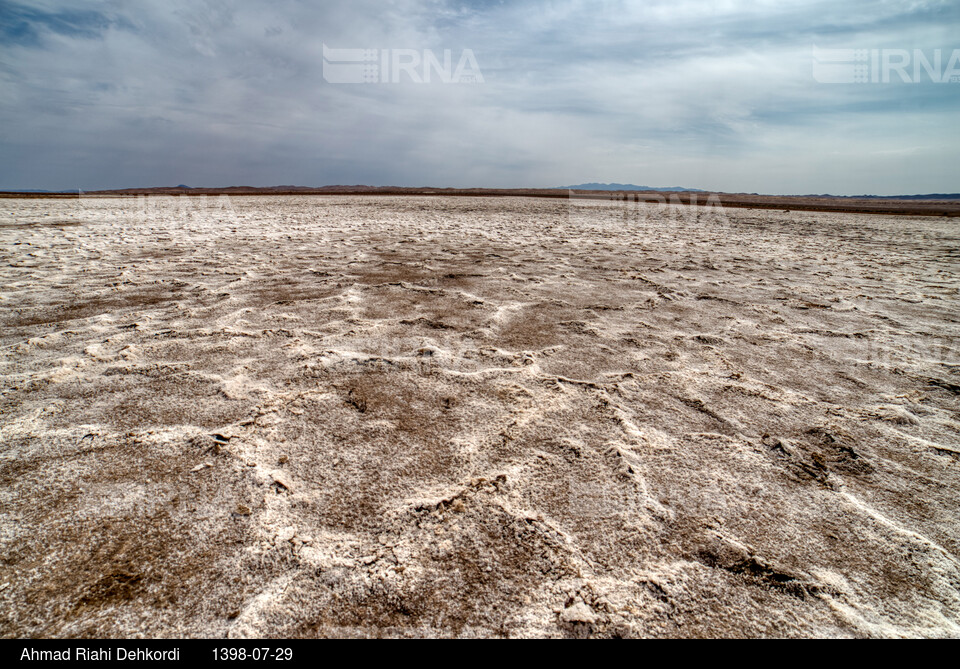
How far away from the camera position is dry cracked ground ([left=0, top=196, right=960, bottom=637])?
0.94 meters

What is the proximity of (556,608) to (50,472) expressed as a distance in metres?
1.46

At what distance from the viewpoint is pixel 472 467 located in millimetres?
1368
